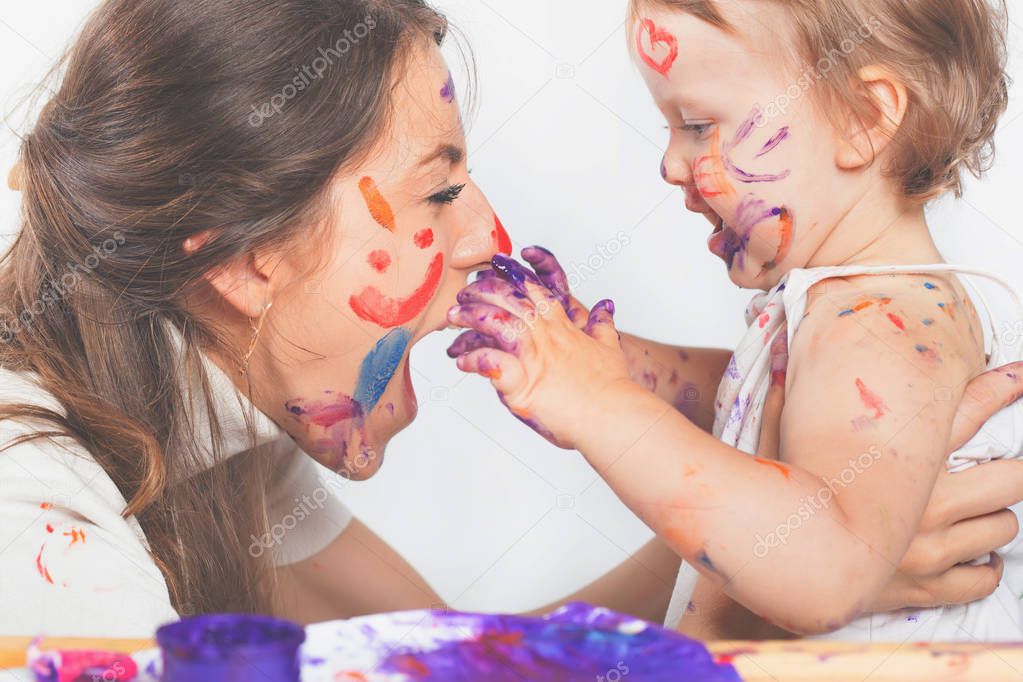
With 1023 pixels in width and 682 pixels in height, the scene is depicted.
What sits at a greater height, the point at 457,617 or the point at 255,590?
the point at 457,617

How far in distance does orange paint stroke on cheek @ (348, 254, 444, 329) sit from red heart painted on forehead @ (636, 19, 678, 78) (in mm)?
300

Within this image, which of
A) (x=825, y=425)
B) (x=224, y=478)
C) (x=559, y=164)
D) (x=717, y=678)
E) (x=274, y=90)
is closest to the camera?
(x=717, y=678)

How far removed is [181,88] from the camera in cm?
96

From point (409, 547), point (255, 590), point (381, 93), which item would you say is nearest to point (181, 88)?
point (381, 93)

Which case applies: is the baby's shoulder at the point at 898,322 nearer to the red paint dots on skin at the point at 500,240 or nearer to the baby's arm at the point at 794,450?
the baby's arm at the point at 794,450

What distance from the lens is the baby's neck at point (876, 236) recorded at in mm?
1073

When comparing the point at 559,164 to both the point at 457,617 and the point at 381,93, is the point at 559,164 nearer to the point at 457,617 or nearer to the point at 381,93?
the point at 381,93

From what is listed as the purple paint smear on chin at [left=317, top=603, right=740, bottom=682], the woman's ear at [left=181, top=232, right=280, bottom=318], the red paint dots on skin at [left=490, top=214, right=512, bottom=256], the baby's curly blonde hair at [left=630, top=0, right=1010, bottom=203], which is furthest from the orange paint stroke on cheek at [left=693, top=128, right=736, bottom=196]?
the purple paint smear on chin at [left=317, top=603, right=740, bottom=682]

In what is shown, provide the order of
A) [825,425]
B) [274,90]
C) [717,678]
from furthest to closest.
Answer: [274,90], [825,425], [717,678]

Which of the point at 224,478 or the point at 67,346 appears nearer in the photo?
the point at 67,346

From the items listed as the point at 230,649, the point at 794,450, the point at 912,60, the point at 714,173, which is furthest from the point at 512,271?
the point at 230,649

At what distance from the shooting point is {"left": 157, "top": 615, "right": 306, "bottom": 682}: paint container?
0.62 meters

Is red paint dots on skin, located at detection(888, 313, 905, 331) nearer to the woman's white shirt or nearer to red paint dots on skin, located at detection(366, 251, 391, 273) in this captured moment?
red paint dots on skin, located at detection(366, 251, 391, 273)

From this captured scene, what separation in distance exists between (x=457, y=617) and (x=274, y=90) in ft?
1.86
